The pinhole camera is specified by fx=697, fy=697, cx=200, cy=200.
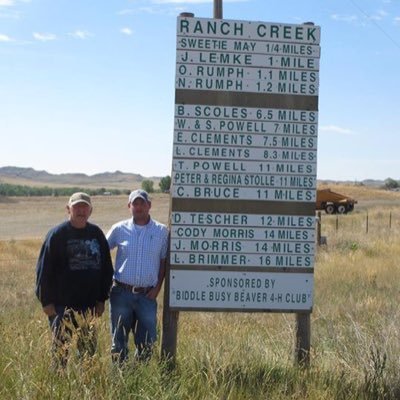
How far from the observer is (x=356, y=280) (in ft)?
42.7

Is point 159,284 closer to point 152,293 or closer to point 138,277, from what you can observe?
point 152,293

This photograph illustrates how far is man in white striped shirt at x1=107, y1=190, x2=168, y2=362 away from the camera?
5684 millimetres

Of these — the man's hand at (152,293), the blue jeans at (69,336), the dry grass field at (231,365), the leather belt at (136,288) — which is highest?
the leather belt at (136,288)

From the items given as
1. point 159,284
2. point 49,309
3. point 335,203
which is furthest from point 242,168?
point 335,203

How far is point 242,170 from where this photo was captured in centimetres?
575

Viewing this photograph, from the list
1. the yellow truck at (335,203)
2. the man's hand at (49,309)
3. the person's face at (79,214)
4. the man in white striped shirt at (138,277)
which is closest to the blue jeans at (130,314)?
the man in white striped shirt at (138,277)

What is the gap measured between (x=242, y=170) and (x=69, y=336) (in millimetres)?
2004

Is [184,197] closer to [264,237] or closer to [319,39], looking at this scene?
[264,237]

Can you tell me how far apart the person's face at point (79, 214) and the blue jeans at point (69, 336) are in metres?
0.68

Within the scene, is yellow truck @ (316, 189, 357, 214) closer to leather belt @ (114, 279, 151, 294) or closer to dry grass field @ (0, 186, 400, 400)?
dry grass field @ (0, 186, 400, 400)

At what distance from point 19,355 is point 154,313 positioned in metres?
1.34

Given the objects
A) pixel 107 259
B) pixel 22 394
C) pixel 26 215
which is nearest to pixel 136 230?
pixel 107 259

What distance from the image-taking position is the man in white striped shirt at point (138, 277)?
5.68m

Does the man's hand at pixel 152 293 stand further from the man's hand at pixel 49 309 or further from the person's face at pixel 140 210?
the man's hand at pixel 49 309
